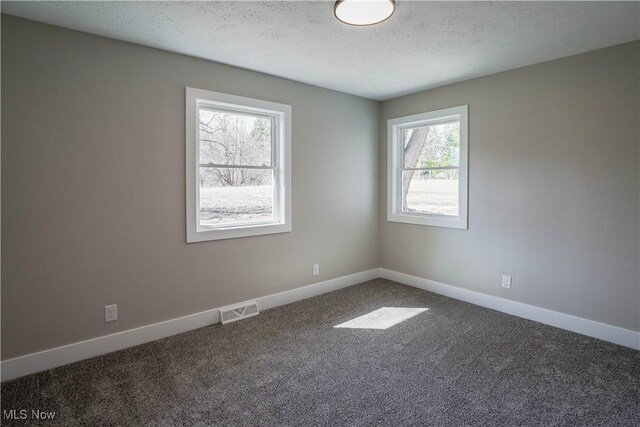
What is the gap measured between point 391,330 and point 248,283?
4.90ft

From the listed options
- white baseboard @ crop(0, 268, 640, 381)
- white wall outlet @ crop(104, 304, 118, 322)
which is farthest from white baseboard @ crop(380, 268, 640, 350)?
white wall outlet @ crop(104, 304, 118, 322)

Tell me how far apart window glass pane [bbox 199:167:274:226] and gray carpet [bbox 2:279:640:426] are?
108 cm

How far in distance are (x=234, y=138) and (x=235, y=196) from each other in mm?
583

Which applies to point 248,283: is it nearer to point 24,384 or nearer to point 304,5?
point 24,384

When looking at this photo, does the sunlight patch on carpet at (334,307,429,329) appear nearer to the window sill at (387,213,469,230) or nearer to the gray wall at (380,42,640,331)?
the gray wall at (380,42,640,331)

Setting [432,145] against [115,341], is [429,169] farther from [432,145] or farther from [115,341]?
[115,341]

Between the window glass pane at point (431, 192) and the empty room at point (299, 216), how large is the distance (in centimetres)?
6

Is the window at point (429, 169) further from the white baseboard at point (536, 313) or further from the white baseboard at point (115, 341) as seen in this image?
the white baseboard at point (115, 341)

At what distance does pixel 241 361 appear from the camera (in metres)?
2.65

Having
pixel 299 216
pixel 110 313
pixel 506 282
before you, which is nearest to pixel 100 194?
pixel 110 313

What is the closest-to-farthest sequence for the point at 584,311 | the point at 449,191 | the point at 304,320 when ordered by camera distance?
the point at 584,311, the point at 304,320, the point at 449,191

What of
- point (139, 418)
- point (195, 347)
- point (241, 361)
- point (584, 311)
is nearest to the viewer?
point (139, 418)

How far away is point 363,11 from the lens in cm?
223

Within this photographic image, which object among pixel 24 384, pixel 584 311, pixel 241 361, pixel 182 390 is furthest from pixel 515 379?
pixel 24 384
